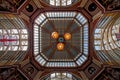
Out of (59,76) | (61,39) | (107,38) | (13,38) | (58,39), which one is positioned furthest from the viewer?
(59,76)

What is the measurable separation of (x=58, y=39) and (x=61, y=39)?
43 cm

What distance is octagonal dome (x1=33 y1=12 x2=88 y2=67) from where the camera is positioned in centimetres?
3400

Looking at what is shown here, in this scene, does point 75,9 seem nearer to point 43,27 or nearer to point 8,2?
point 43,27

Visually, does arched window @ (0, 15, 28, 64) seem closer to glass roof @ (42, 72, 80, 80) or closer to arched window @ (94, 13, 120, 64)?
glass roof @ (42, 72, 80, 80)

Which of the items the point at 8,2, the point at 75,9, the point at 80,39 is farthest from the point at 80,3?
the point at 8,2

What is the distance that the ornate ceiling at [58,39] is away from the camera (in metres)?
27.9

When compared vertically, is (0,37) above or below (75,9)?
below

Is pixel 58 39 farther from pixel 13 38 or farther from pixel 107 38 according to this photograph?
pixel 13 38

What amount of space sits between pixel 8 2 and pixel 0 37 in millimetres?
7689

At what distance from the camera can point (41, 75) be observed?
3238cm

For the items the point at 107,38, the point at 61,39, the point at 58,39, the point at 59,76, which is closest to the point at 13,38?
the point at 58,39

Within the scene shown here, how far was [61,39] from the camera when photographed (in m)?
32.3

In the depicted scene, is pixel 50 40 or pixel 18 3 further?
pixel 50 40

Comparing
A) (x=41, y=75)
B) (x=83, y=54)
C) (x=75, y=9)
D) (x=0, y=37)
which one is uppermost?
(x=75, y=9)
